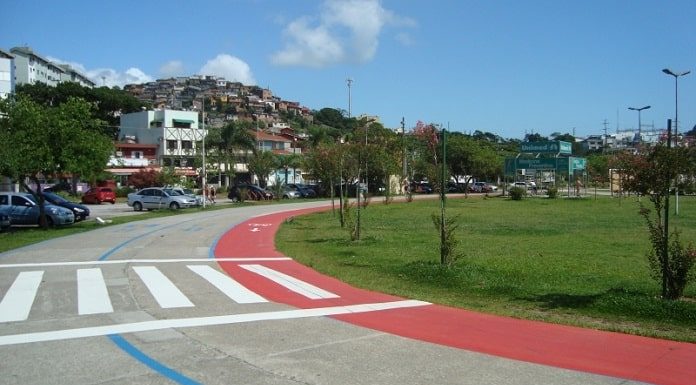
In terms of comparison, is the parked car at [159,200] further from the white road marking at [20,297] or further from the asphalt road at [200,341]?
the asphalt road at [200,341]

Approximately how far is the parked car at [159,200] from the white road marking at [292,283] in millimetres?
29347

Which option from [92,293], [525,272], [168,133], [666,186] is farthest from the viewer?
[168,133]

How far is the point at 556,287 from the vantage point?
36.9 feet

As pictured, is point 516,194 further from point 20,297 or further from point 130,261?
point 20,297

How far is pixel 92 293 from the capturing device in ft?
35.9

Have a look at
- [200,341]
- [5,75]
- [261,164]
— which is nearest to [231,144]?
[261,164]

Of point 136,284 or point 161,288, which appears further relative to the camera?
point 136,284

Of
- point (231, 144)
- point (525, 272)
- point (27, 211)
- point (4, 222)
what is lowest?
point (525, 272)

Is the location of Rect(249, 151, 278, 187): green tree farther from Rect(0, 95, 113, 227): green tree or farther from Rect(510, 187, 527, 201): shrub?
Rect(0, 95, 113, 227): green tree

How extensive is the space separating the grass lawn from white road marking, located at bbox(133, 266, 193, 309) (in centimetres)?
351

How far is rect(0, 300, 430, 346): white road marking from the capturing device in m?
7.75

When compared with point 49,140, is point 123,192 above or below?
below

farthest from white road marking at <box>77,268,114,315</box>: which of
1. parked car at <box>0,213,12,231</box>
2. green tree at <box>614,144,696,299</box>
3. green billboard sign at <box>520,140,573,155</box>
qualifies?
green billboard sign at <box>520,140,573,155</box>

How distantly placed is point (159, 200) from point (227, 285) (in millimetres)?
32768
